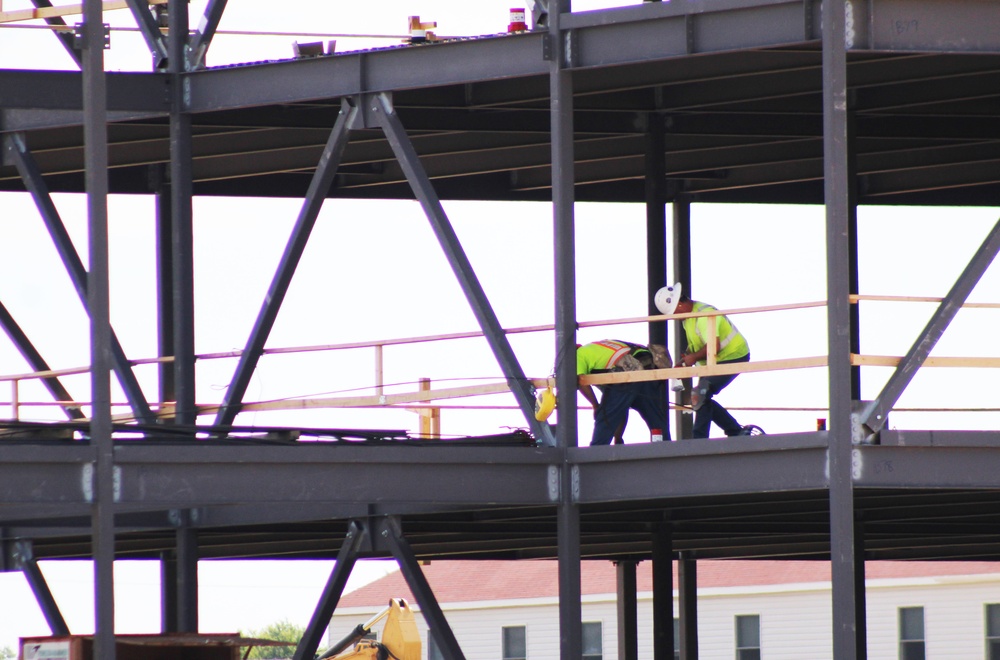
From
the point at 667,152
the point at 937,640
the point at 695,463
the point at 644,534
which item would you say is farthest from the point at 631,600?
the point at 937,640

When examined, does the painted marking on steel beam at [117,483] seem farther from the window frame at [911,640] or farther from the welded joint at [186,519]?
the window frame at [911,640]

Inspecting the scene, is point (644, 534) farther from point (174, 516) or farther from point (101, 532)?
point (101, 532)

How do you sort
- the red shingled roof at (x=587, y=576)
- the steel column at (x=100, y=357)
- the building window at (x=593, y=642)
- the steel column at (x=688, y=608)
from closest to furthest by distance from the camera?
the steel column at (x=100, y=357), the steel column at (x=688, y=608), the red shingled roof at (x=587, y=576), the building window at (x=593, y=642)

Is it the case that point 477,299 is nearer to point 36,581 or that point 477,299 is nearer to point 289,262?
point 289,262

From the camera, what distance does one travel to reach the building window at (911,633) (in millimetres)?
46156

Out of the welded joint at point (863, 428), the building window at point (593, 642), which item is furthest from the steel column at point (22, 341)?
the building window at point (593, 642)

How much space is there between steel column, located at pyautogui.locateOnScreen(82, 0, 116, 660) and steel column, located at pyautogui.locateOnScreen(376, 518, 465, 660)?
123 inches

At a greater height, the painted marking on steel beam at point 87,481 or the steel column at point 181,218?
the steel column at point 181,218

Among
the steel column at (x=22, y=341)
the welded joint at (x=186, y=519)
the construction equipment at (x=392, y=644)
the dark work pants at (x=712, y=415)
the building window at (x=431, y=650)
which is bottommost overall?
the construction equipment at (x=392, y=644)

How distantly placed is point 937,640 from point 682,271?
2327cm

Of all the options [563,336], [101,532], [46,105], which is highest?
[46,105]

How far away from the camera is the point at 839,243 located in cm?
1523

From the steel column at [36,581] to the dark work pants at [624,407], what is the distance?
7.07 meters

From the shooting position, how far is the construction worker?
17203mm
